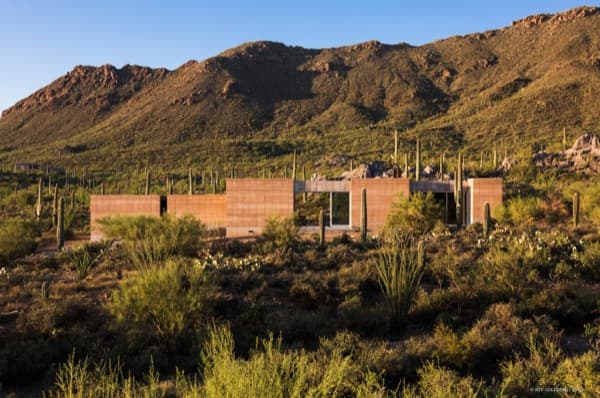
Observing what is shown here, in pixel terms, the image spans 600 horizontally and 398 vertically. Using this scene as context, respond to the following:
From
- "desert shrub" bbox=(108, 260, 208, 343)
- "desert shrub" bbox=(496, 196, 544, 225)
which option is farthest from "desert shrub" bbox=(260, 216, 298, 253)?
"desert shrub" bbox=(496, 196, 544, 225)

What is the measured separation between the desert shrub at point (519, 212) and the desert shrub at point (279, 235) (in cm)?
1321

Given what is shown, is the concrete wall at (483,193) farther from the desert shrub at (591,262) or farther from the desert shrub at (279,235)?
the desert shrub at (591,262)

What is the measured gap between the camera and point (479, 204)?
28.6 metres

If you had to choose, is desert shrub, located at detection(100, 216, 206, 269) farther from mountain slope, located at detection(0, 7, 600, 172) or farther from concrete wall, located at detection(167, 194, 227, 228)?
mountain slope, located at detection(0, 7, 600, 172)

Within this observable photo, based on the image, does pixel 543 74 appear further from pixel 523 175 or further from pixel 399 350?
pixel 399 350

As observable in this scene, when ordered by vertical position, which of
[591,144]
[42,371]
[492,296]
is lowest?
[42,371]

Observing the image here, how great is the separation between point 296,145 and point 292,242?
4652 cm

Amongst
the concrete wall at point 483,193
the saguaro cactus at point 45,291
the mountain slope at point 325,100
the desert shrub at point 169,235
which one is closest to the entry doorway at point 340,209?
the concrete wall at point 483,193

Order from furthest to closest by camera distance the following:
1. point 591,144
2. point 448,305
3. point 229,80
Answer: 1. point 229,80
2. point 591,144
3. point 448,305

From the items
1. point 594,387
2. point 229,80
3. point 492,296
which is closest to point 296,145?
point 229,80

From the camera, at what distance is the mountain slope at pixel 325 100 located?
6206cm

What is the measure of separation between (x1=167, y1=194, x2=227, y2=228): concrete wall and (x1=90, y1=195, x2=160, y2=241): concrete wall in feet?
3.20

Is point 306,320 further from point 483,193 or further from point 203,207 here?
point 483,193

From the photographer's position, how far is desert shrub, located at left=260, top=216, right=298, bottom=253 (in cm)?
1938
